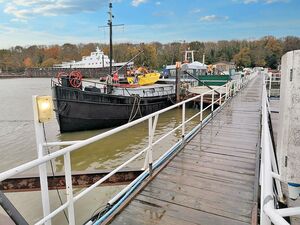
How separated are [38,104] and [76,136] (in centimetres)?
982

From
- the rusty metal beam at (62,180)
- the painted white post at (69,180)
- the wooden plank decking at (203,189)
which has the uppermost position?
the painted white post at (69,180)

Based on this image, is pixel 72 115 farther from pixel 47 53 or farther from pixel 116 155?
pixel 47 53

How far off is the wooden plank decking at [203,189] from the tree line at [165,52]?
5195 cm

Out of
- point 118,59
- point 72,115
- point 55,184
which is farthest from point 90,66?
point 55,184

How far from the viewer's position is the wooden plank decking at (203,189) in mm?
2904

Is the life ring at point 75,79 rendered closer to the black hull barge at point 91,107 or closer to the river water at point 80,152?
the black hull barge at point 91,107

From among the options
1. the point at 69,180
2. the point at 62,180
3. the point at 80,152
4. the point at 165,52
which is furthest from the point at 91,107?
the point at 165,52

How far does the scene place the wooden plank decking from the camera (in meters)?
2.90

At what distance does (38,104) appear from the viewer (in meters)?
2.71

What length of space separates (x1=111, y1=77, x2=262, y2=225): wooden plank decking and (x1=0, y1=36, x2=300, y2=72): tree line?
51953mm

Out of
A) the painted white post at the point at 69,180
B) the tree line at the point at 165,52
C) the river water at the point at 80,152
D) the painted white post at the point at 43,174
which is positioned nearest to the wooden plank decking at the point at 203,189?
the painted white post at the point at 69,180

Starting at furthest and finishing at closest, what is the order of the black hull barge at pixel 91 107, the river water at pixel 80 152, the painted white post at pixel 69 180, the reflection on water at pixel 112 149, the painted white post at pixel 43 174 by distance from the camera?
the black hull barge at pixel 91 107 < the reflection on water at pixel 112 149 < the river water at pixel 80 152 < the painted white post at pixel 43 174 < the painted white post at pixel 69 180

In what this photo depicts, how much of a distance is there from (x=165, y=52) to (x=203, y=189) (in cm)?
7343

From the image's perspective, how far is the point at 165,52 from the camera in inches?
2943
